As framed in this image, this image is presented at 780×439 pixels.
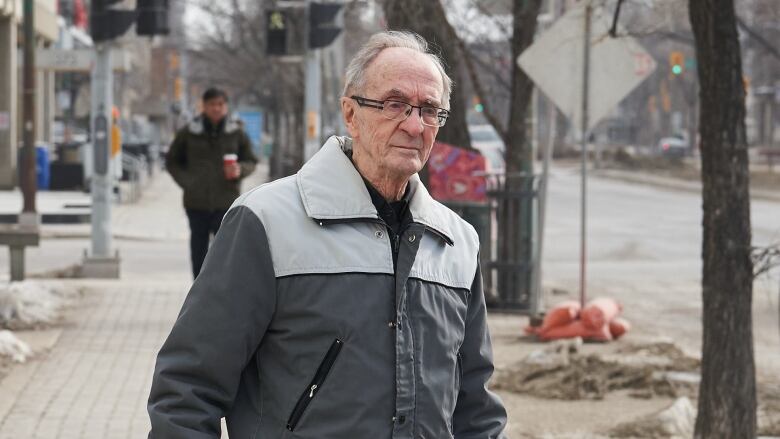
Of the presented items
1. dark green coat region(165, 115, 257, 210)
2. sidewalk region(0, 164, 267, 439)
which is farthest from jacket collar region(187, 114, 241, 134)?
sidewalk region(0, 164, 267, 439)

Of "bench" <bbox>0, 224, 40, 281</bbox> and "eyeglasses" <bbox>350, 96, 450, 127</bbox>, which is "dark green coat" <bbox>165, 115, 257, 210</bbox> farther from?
"eyeglasses" <bbox>350, 96, 450, 127</bbox>

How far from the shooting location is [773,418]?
8422 mm

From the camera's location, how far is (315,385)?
121 inches

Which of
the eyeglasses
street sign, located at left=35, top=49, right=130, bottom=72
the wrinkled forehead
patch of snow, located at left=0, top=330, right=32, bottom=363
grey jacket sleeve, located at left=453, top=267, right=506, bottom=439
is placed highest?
street sign, located at left=35, top=49, right=130, bottom=72

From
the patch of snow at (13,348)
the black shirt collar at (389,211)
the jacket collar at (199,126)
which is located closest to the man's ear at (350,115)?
the black shirt collar at (389,211)

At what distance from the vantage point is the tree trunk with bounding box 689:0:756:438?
6.92 meters

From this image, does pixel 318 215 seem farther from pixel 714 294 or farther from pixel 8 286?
pixel 8 286

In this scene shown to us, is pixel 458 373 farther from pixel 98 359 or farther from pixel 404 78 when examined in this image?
pixel 98 359

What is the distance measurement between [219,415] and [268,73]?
128 feet

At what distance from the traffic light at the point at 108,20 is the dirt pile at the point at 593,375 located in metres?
6.82

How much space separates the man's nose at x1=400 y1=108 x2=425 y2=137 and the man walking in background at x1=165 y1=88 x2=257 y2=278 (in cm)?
805

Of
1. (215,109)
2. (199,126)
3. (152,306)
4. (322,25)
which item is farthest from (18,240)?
(322,25)

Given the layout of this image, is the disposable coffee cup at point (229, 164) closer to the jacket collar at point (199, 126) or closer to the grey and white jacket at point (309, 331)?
the jacket collar at point (199, 126)

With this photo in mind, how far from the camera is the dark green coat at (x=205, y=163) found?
11281 mm
